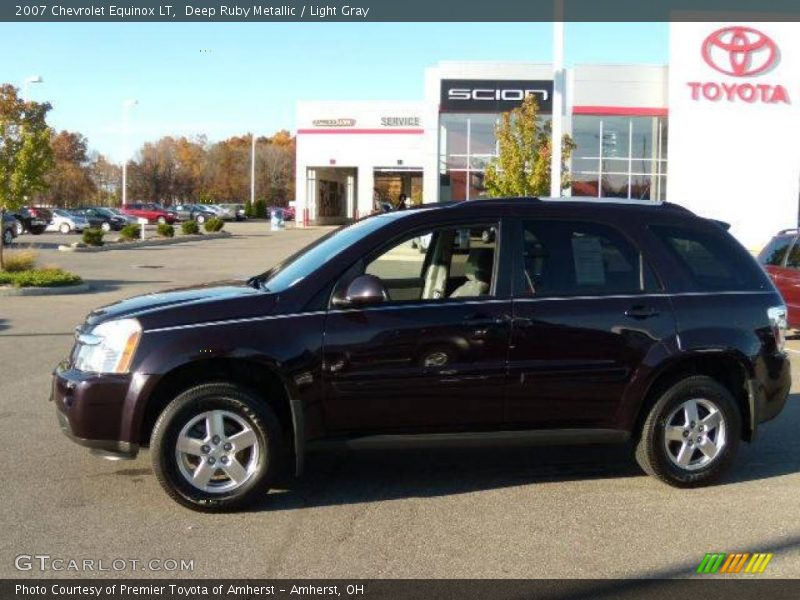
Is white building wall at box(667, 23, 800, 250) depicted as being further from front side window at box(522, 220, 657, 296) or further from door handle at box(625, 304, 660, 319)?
door handle at box(625, 304, 660, 319)

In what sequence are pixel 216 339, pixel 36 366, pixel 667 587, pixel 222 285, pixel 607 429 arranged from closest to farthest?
1. pixel 667 587
2. pixel 216 339
3. pixel 607 429
4. pixel 222 285
5. pixel 36 366

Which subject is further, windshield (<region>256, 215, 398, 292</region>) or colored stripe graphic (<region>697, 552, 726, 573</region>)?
windshield (<region>256, 215, 398, 292</region>)

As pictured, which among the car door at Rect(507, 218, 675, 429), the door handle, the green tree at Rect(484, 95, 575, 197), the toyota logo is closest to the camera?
the car door at Rect(507, 218, 675, 429)

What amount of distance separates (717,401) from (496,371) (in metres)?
1.59

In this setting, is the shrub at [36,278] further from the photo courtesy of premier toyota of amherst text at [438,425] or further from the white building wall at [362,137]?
the white building wall at [362,137]

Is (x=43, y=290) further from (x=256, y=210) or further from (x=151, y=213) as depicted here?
(x=256, y=210)

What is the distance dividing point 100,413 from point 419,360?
1930 mm

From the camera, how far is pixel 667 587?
4.55 m

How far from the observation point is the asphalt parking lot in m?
4.82

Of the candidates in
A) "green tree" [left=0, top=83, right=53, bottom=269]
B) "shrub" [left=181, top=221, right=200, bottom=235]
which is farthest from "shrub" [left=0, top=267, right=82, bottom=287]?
"shrub" [left=181, top=221, right=200, bottom=235]

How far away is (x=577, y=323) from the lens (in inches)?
233

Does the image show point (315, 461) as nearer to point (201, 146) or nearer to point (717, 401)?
point (717, 401)

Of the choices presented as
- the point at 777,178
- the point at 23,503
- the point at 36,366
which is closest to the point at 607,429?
the point at 23,503

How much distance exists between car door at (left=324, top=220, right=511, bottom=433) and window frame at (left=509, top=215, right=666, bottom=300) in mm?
85
